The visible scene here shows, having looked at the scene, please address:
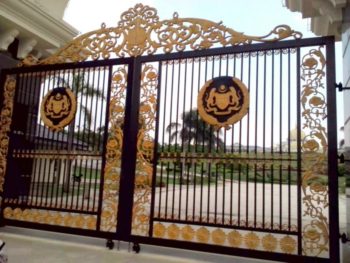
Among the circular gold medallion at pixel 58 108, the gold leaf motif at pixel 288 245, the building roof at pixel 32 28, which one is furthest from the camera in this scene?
the building roof at pixel 32 28

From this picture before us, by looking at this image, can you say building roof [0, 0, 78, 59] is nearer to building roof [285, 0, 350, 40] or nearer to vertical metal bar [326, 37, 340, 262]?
building roof [285, 0, 350, 40]

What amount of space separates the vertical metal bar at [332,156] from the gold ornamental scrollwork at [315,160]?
0.15 ft

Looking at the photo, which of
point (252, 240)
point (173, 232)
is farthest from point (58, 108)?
point (252, 240)

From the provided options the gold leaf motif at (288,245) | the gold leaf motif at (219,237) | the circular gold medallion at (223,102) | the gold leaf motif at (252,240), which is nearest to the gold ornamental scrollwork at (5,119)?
the circular gold medallion at (223,102)

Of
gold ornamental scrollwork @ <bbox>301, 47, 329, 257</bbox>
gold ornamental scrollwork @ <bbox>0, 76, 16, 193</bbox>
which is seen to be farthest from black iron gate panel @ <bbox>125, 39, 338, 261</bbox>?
gold ornamental scrollwork @ <bbox>0, 76, 16, 193</bbox>

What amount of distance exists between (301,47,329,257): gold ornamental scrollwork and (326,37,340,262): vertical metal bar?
0.05 metres

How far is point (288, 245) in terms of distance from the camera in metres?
2.97

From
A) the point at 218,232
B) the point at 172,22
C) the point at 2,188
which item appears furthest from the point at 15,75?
the point at 218,232

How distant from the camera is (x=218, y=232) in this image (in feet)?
10.5

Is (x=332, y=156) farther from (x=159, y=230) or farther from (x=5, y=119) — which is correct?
(x=5, y=119)

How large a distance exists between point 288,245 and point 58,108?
9.56 ft

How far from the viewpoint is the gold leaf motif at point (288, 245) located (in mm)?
2965

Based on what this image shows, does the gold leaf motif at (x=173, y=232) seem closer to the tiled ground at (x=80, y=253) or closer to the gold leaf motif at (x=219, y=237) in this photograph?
the tiled ground at (x=80, y=253)

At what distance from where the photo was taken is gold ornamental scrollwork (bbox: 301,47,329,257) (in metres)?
2.93
